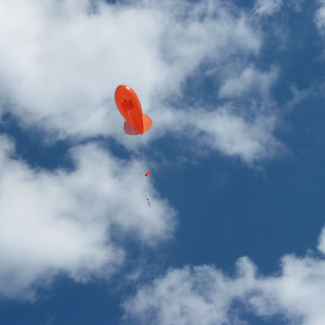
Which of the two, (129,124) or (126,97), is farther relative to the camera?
(129,124)

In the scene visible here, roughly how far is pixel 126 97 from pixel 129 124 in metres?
6.51

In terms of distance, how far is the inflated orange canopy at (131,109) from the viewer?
192ft

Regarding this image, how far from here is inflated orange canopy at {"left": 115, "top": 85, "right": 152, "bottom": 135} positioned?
192 ft

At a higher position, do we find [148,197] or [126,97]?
[126,97]

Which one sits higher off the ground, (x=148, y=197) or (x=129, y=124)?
A: (x=129, y=124)

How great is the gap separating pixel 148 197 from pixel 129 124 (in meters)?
17.5

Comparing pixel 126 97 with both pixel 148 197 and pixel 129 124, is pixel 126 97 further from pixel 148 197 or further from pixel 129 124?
pixel 148 197

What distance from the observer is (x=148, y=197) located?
53.6 m

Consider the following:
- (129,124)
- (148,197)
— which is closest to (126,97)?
(129,124)

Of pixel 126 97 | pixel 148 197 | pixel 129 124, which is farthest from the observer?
pixel 129 124

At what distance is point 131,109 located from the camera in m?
59.4

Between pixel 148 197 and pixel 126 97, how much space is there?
19874 mm

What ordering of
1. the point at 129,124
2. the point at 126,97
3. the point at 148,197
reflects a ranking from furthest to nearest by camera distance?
the point at 129,124
the point at 126,97
the point at 148,197

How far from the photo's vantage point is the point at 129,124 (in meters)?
63.1
